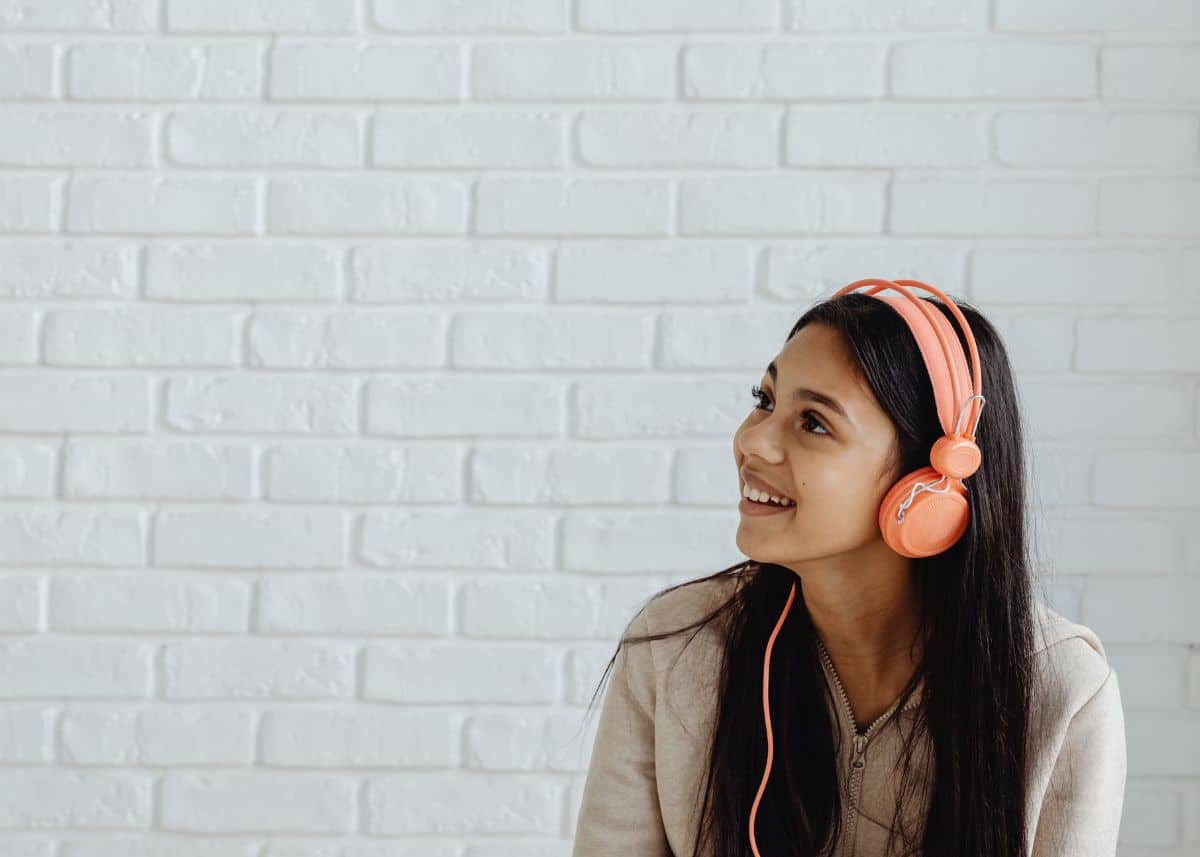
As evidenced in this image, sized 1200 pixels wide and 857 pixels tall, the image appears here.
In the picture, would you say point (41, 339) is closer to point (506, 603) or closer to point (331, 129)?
point (331, 129)

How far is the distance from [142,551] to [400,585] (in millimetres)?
361

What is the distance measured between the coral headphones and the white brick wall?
0.54 m

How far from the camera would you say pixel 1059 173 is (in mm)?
1821

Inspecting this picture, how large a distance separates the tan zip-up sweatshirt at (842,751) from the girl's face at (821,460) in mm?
205

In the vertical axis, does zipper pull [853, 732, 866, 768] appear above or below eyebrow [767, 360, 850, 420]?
below

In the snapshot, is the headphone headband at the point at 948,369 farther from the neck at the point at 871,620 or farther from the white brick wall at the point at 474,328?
the white brick wall at the point at 474,328

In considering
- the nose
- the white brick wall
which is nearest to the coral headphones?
the nose

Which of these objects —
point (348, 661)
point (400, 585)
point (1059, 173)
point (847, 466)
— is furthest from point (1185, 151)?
point (348, 661)

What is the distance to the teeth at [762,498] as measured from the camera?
1.34 m

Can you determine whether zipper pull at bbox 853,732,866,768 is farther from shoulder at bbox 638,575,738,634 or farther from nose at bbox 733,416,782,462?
nose at bbox 733,416,782,462

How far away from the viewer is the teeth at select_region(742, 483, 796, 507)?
1.34m

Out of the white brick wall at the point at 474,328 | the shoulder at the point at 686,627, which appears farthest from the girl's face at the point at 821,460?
the white brick wall at the point at 474,328

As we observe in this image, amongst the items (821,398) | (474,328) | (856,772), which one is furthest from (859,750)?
(474,328)

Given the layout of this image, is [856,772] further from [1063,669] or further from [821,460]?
[821,460]
